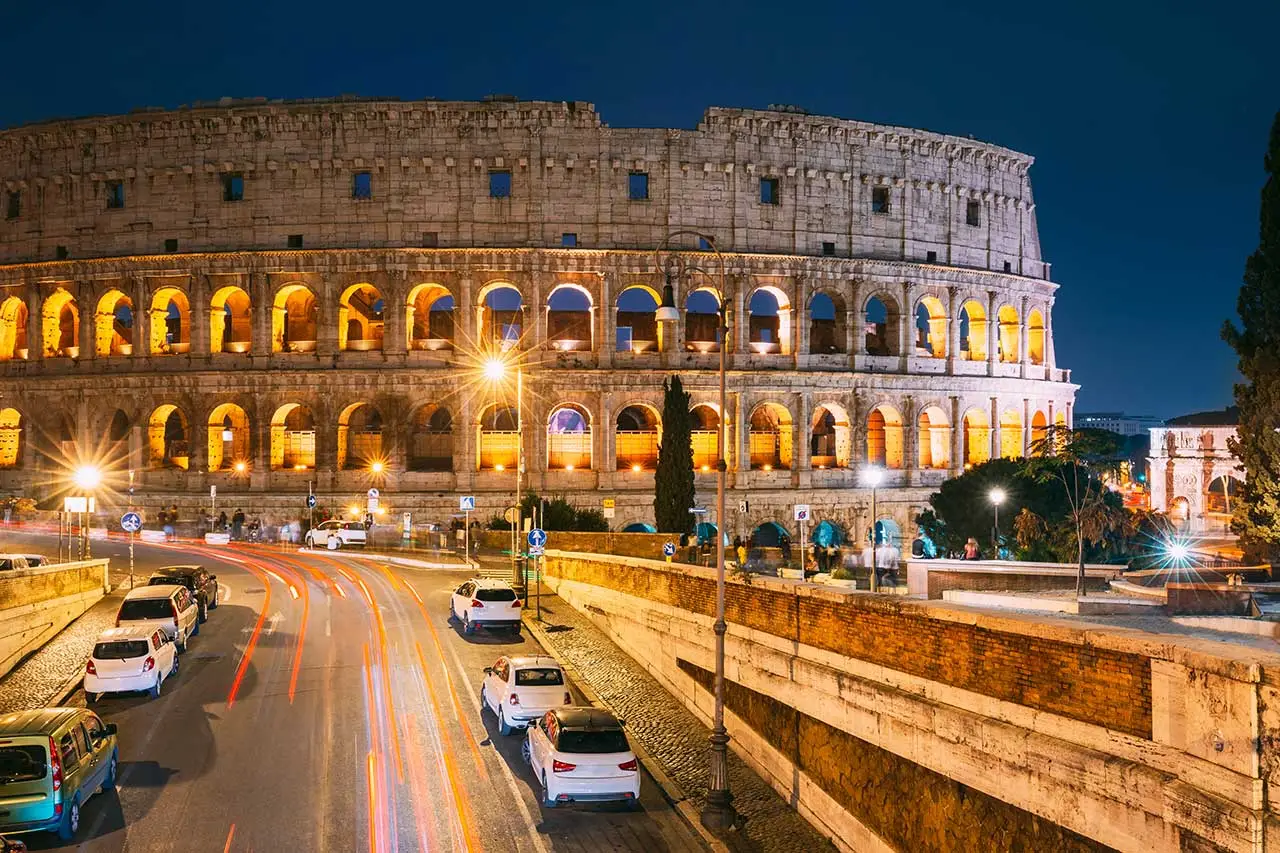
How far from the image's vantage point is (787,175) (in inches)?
2025

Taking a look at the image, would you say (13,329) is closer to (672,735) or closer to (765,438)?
(765,438)

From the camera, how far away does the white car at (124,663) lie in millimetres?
19688

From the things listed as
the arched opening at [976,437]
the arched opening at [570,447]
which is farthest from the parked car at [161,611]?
the arched opening at [976,437]

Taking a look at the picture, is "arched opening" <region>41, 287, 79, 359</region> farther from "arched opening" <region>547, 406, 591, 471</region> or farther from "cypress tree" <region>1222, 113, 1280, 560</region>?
"cypress tree" <region>1222, 113, 1280, 560</region>

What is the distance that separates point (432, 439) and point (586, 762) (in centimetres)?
4427

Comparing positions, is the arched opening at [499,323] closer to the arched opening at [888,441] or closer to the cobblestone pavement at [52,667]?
the arched opening at [888,441]

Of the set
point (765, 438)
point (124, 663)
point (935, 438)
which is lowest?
point (124, 663)

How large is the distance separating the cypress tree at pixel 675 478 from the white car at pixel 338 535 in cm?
1414

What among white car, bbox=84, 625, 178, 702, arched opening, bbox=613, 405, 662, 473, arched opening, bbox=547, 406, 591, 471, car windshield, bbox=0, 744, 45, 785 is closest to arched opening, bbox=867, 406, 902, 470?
arched opening, bbox=613, 405, 662, 473

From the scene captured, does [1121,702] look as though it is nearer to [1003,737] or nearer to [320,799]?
[1003,737]

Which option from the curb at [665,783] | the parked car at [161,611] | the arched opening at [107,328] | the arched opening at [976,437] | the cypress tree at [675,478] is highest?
the arched opening at [107,328]

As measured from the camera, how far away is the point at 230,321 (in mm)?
55219

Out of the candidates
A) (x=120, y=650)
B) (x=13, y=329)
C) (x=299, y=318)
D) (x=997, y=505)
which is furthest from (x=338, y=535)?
(x=997, y=505)

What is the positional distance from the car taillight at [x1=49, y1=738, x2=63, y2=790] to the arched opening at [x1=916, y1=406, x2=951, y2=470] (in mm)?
47464
